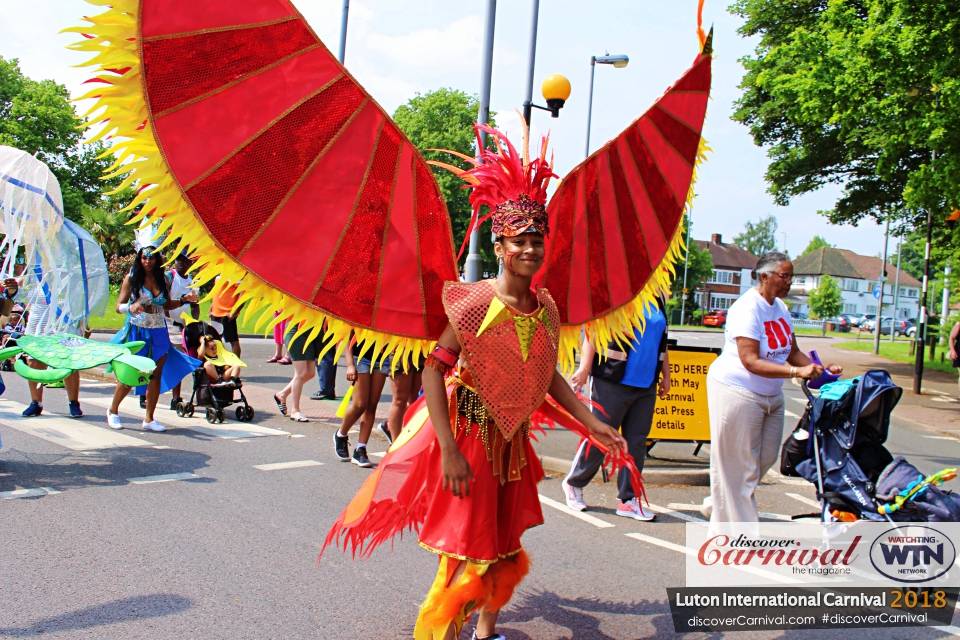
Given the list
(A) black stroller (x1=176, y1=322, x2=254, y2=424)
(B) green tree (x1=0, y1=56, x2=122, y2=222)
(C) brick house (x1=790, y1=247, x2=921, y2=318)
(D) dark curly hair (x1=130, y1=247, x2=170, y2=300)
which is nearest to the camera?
(D) dark curly hair (x1=130, y1=247, x2=170, y2=300)

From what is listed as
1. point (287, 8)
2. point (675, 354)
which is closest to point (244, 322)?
point (287, 8)

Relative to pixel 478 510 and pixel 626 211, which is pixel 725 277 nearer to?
pixel 626 211

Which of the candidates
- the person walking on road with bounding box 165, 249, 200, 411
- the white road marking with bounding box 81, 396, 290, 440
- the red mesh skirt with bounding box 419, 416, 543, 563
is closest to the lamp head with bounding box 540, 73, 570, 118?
the person walking on road with bounding box 165, 249, 200, 411

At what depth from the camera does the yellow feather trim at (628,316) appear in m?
3.58

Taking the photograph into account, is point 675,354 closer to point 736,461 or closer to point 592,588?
point 736,461

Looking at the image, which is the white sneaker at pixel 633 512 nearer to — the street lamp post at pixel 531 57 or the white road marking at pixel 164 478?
the white road marking at pixel 164 478

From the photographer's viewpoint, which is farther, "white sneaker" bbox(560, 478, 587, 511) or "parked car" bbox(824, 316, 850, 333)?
"parked car" bbox(824, 316, 850, 333)

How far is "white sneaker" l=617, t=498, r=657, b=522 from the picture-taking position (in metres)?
5.36

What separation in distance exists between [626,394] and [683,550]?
1.17 m

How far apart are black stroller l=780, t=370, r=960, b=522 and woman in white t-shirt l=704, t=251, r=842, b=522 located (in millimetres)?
218

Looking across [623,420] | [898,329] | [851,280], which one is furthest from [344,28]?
[851,280]

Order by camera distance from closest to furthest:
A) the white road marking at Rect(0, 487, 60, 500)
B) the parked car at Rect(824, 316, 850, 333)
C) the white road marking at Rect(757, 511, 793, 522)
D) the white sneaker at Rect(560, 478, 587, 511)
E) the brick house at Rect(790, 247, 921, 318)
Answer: the white road marking at Rect(0, 487, 60, 500)
the white sneaker at Rect(560, 478, 587, 511)
the white road marking at Rect(757, 511, 793, 522)
the parked car at Rect(824, 316, 850, 333)
the brick house at Rect(790, 247, 921, 318)

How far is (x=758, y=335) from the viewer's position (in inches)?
172

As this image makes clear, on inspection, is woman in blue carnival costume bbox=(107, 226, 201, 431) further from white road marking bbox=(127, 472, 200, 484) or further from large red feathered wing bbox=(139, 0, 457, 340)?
large red feathered wing bbox=(139, 0, 457, 340)
